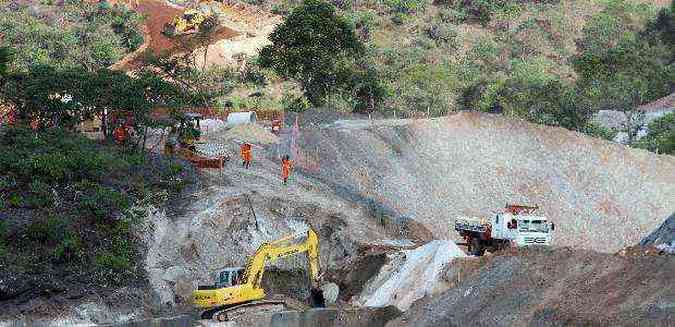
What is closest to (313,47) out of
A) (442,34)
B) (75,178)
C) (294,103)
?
(294,103)

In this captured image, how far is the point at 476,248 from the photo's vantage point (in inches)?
1903

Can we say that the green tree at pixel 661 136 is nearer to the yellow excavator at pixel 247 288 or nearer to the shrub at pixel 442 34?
the shrub at pixel 442 34

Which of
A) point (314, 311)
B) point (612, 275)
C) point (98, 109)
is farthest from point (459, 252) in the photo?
point (98, 109)

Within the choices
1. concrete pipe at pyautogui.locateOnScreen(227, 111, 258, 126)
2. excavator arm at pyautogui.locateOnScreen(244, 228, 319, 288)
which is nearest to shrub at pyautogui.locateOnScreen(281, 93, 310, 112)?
Answer: concrete pipe at pyautogui.locateOnScreen(227, 111, 258, 126)

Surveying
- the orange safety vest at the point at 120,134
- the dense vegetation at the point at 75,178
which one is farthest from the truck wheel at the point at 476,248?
the orange safety vest at the point at 120,134

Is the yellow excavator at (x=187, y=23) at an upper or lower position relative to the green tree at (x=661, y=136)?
upper

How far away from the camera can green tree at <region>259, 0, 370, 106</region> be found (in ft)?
270

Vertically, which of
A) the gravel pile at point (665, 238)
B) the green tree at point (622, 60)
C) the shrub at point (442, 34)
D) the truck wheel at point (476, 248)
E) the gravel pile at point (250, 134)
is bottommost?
the green tree at point (622, 60)

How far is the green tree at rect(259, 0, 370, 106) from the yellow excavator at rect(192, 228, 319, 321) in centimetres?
4309

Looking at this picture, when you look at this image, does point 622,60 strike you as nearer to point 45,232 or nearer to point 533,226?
point 533,226

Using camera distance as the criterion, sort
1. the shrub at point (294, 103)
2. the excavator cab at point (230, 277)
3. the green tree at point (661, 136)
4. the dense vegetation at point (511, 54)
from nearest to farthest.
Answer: the excavator cab at point (230, 277)
the green tree at point (661, 136)
the shrub at point (294, 103)
the dense vegetation at point (511, 54)

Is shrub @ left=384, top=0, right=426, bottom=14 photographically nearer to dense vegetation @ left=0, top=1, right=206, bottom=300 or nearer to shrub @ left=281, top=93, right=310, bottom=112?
shrub @ left=281, top=93, right=310, bottom=112

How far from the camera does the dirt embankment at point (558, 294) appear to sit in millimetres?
28562

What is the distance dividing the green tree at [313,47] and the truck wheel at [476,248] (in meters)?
35.5
